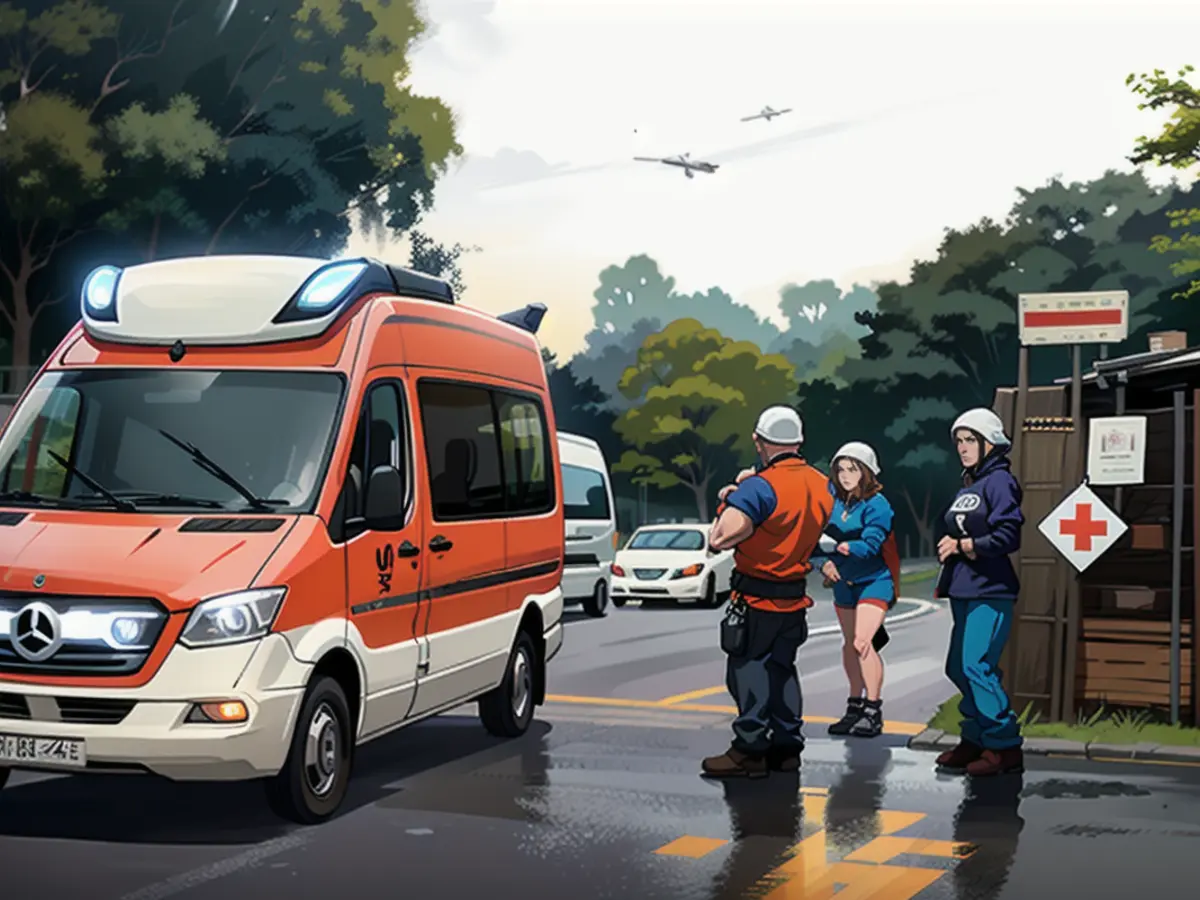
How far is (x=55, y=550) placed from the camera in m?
8.30

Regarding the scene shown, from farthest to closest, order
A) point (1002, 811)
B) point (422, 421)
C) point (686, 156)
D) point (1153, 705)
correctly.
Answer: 1. point (686, 156)
2. point (1153, 705)
3. point (422, 421)
4. point (1002, 811)

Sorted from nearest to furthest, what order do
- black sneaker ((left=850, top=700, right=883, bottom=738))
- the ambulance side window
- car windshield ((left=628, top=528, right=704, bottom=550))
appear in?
the ambulance side window < black sneaker ((left=850, top=700, right=883, bottom=738)) < car windshield ((left=628, top=528, right=704, bottom=550))

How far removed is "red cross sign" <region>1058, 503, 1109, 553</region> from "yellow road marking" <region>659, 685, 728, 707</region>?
3.85m

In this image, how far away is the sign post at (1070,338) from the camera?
1173 cm

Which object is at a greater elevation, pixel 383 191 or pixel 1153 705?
pixel 383 191

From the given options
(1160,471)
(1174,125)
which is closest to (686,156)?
(1174,125)

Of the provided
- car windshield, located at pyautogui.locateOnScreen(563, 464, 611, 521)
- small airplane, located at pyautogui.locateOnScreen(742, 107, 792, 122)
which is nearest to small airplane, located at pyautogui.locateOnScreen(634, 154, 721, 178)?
small airplane, located at pyautogui.locateOnScreen(742, 107, 792, 122)

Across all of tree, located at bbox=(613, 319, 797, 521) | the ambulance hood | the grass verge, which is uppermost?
tree, located at bbox=(613, 319, 797, 521)

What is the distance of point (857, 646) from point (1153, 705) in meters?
1.93

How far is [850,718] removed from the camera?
12.1 m

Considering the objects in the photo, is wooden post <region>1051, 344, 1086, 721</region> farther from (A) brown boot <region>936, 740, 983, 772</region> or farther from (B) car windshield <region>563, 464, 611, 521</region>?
(B) car windshield <region>563, 464, 611, 521</region>

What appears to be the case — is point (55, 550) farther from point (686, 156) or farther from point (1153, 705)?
point (686, 156)

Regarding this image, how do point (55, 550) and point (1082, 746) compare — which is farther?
point (1082, 746)

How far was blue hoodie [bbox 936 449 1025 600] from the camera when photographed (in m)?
10.1
